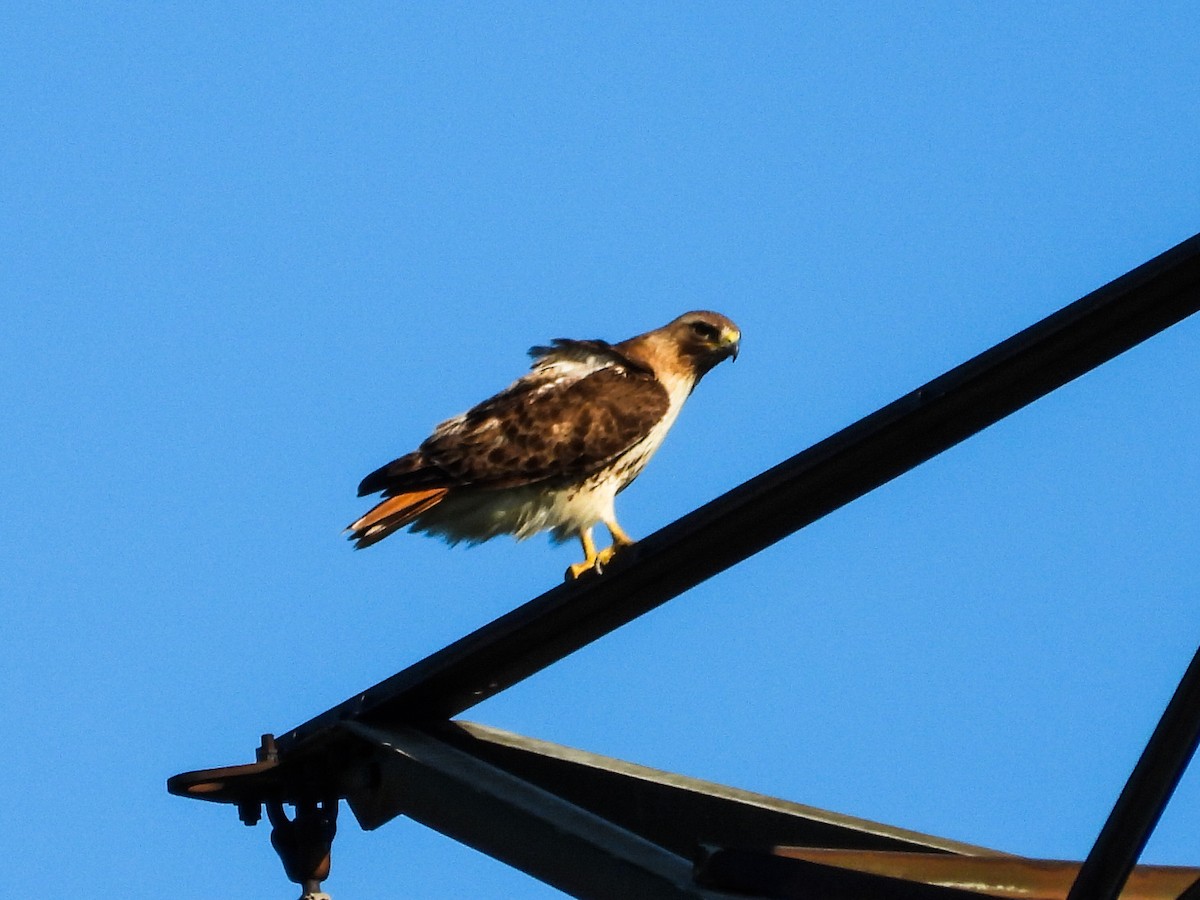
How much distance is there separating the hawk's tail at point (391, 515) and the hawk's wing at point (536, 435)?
0.05 metres

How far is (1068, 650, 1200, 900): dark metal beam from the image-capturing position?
95.5 inches

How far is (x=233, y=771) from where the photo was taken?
13.4 ft

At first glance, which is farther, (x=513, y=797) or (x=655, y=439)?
(x=655, y=439)

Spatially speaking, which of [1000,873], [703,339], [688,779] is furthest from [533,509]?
[1000,873]

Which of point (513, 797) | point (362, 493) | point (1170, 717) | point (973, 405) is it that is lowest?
point (1170, 717)

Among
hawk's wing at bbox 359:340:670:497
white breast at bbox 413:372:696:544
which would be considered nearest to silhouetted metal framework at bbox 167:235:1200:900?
hawk's wing at bbox 359:340:670:497

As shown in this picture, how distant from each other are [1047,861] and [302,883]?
1614mm

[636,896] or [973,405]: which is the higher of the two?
[973,405]

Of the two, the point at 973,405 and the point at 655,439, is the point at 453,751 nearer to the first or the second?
the point at 973,405

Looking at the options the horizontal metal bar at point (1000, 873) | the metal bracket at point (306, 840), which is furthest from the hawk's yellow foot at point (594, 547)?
the horizontal metal bar at point (1000, 873)

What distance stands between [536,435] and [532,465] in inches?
5.8

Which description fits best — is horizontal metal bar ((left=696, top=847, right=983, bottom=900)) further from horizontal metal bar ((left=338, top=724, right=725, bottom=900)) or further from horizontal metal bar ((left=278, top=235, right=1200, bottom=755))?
horizontal metal bar ((left=278, top=235, right=1200, bottom=755))

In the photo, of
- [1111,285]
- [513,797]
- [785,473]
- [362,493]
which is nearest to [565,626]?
[513,797]

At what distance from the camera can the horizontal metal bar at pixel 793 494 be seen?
113 inches
